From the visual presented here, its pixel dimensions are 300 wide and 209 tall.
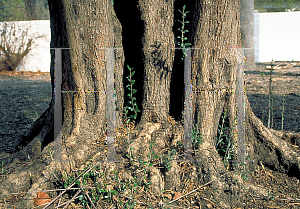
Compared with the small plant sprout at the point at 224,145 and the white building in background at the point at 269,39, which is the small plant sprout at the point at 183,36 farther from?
the white building in background at the point at 269,39

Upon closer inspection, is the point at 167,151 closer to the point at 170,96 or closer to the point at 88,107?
the point at 170,96

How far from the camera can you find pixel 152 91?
2.78m

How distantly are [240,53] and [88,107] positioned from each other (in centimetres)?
164

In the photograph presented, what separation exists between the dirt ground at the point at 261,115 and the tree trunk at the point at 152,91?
0.14m

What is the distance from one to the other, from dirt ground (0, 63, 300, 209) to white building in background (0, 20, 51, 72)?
1.64 m

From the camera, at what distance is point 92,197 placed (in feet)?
6.99

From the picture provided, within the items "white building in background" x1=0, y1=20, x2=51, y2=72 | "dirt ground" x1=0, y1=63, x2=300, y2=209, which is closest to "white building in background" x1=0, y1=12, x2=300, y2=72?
"white building in background" x1=0, y1=20, x2=51, y2=72

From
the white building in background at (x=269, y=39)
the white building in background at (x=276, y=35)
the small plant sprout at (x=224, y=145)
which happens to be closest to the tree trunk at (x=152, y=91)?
the small plant sprout at (x=224, y=145)

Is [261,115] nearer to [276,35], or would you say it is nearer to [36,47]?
[276,35]

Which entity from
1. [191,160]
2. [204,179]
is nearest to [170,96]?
[191,160]

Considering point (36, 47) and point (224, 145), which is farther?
point (36, 47)

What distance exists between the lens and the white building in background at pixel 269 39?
13.0 metres

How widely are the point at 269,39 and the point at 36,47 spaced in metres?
11.3

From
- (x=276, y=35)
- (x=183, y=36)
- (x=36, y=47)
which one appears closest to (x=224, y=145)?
(x=183, y=36)
